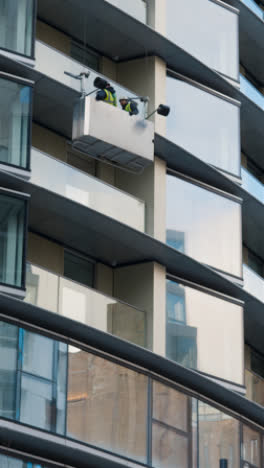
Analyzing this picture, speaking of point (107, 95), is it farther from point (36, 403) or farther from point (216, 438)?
point (216, 438)

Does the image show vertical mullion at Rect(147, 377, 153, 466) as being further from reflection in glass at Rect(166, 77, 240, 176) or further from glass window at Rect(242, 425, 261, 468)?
reflection in glass at Rect(166, 77, 240, 176)

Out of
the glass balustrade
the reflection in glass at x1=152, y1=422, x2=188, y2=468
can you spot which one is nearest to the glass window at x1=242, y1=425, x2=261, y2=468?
the reflection in glass at x1=152, y1=422, x2=188, y2=468

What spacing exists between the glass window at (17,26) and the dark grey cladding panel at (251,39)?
944cm

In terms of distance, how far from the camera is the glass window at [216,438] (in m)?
31.6

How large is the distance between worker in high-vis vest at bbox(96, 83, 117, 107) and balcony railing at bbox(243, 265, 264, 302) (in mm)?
6853

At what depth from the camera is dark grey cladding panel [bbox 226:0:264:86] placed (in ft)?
127

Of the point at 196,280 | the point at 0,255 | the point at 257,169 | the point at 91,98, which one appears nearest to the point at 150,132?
the point at 91,98

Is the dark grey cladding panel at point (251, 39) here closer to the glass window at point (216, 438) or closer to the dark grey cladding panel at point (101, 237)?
the dark grey cladding panel at point (101, 237)

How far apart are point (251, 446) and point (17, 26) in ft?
37.1

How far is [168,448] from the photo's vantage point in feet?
99.3

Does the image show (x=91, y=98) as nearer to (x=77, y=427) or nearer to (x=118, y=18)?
(x=118, y=18)

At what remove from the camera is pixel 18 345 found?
27.3 metres

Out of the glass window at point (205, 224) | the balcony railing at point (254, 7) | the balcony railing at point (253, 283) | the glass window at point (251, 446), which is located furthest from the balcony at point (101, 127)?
the balcony railing at point (254, 7)

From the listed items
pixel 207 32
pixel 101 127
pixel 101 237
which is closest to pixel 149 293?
pixel 101 237
